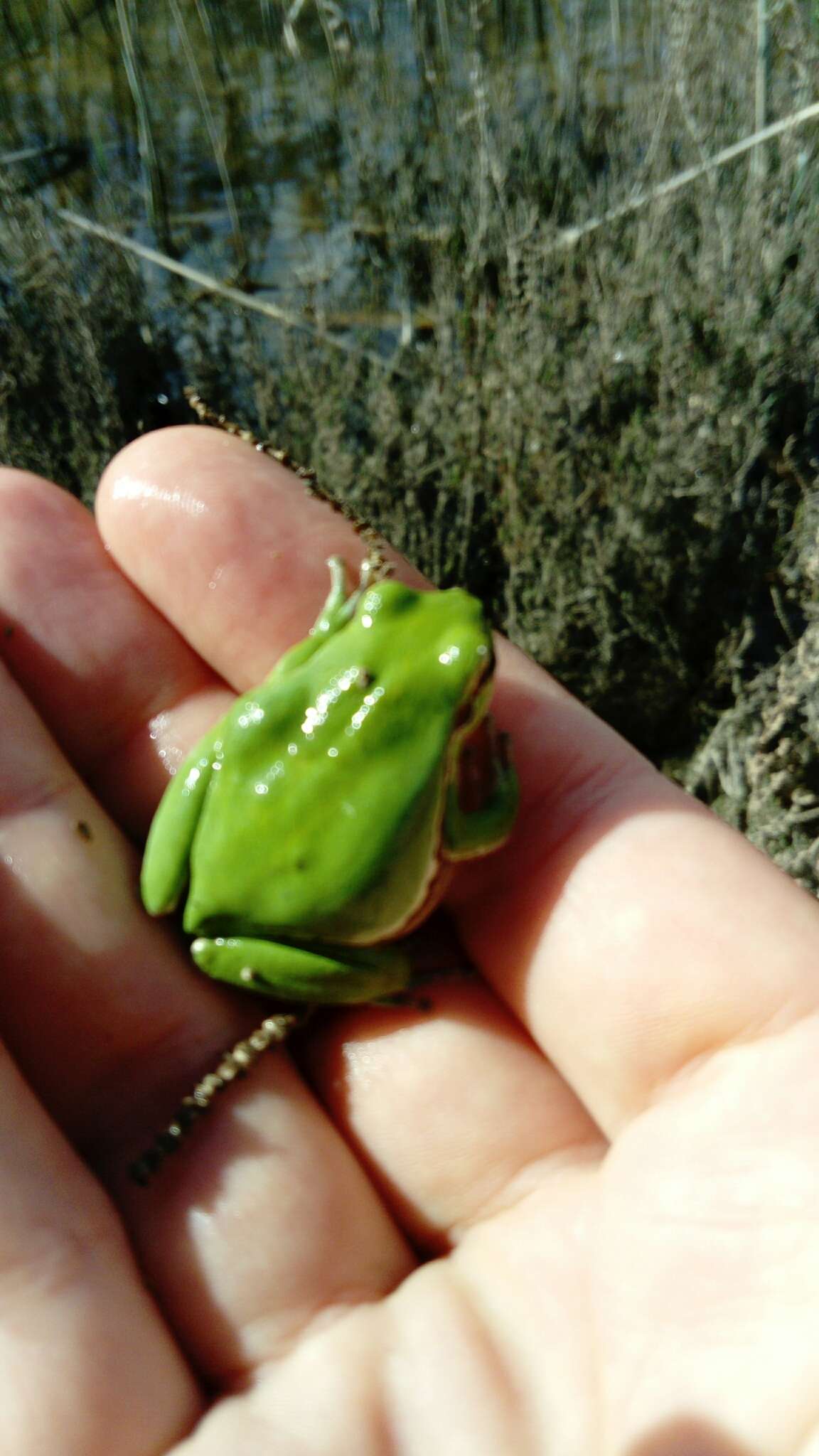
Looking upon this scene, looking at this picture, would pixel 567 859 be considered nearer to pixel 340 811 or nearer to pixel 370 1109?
pixel 340 811

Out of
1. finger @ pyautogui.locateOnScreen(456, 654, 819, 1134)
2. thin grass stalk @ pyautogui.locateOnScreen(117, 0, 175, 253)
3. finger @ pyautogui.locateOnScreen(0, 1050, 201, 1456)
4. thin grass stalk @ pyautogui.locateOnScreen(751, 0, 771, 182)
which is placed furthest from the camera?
thin grass stalk @ pyautogui.locateOnScreen(117, 0, 175, 253)

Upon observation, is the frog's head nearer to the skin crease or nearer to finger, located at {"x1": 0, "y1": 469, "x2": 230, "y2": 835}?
the skin crease

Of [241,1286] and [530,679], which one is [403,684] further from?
[241,1286]

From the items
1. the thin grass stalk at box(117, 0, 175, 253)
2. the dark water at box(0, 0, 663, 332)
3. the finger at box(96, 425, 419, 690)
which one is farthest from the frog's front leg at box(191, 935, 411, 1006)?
the thin grass stalk at box(117, 0, 175, 253)

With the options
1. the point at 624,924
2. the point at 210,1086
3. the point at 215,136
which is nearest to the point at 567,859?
the point at 624,924

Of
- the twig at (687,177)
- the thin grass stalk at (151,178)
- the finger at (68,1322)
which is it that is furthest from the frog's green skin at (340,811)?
the thin grass stalk at (151,178)

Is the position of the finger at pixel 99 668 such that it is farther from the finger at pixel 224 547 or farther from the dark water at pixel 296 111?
the dark water at pixel 296 111

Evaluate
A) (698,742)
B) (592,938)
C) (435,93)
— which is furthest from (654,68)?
(592,938)
